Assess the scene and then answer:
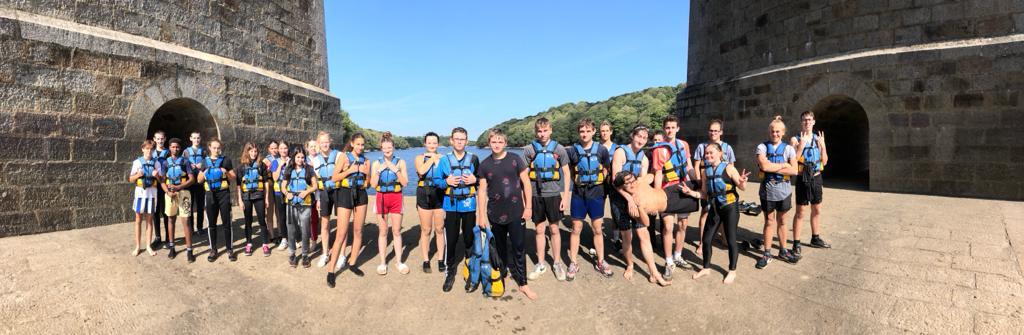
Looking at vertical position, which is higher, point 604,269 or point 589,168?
point 589,168

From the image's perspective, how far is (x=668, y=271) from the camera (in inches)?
181

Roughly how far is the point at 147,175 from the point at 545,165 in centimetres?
515

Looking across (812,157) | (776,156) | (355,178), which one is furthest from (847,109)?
(355,178)

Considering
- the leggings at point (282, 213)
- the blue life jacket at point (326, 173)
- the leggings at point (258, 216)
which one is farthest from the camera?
the leggings at point (282, 213)

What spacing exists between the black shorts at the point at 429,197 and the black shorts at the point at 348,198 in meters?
0.73

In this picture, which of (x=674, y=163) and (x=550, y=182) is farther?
(x=674, y=163)

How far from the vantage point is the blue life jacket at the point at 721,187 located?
175 inches

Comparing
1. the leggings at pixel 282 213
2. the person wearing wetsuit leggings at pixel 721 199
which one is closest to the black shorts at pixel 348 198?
the leggings at pixel 282 213

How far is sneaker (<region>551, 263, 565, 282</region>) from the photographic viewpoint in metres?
4.68

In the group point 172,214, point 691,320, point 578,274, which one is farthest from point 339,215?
point 691,320

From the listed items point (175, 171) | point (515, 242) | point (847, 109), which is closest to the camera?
point (515, 242)

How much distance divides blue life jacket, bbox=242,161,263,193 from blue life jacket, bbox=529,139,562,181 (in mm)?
3835

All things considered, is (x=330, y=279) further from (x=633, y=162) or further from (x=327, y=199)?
(x=633, y=162)

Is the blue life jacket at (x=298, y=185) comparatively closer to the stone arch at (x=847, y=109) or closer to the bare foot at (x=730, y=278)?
the bare foot at (x=730, y=278)
